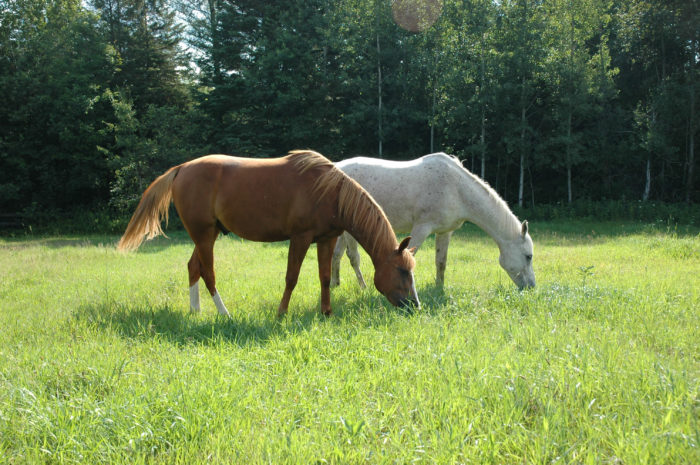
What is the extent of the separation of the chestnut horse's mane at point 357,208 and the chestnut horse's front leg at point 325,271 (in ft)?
1.51

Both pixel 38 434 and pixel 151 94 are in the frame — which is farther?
pixel 151 94

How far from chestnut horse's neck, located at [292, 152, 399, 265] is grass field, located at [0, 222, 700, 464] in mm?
745

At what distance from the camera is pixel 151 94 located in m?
25.0

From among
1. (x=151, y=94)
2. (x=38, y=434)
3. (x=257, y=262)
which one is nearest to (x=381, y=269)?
(x=38, y=434)

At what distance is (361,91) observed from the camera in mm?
23547

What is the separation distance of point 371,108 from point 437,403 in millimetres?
21806

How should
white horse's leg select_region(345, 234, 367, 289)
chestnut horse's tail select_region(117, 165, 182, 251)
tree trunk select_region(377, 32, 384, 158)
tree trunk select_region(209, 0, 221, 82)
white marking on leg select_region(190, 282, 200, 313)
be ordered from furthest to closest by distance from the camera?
tree trunk select_region(209, 0, 221, 82)
tree trunk select_region(377, 32, 384, 158)
white horse's leg select_region(345, 234, 367, 289)
chestnut horse's tail select_region(117, 165, 182, 251)
white marking on leg select_region(190, 282, 200, 313)

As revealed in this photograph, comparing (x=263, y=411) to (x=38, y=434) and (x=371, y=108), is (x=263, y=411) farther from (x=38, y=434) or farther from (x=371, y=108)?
(x=371, y=108)

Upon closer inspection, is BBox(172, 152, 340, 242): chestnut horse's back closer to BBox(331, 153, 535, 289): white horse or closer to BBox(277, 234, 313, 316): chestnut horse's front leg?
BBox(277, 234, 313, 316): chestnut horse's front leg

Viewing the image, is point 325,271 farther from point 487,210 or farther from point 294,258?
point 487,210

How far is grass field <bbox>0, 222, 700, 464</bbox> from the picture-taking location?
2.07 m

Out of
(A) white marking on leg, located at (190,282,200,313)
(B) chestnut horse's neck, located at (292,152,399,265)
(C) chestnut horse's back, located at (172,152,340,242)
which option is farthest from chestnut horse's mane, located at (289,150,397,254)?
(A) white marking on leg, located at (190,282,200,313)

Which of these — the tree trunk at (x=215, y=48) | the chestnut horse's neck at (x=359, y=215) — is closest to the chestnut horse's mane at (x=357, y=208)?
the chestnut horse's neck at (x=359, y=215)

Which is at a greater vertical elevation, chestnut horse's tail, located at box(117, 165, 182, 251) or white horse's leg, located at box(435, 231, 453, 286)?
chestnut horse's tail, located at box(117, 165, 182, 251)
